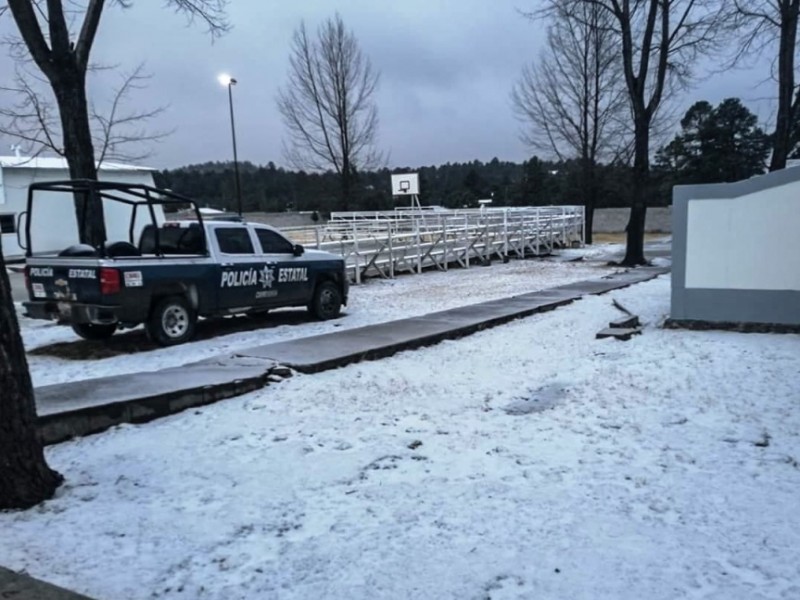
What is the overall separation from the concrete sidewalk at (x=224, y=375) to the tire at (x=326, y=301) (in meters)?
1.68

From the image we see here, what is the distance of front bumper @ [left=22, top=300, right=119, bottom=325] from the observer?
7992 millimetres

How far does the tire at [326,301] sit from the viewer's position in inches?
443

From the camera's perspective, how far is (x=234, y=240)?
9953mm

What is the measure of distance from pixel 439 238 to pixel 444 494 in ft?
60.3

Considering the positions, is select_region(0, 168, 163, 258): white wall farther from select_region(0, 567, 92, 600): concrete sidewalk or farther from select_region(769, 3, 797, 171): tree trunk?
select_region(0, 567, 92, 600): concrete sidewalk

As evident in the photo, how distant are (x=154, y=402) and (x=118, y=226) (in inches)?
1236

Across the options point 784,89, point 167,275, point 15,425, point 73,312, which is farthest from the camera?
point 784,89

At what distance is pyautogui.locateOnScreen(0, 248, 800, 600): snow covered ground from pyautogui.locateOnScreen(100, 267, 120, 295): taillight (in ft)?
9.58

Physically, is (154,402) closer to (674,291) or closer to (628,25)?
(674,291)

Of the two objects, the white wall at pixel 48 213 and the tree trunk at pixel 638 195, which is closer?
the tree trunk at pixel 638 195

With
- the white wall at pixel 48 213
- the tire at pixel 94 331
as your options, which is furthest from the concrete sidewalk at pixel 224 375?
the white wall at pixel 48 213

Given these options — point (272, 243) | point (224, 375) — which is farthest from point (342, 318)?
point (224, 375)

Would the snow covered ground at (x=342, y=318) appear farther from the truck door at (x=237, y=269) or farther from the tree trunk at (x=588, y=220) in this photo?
the tree trunk at (x=588, y=220)

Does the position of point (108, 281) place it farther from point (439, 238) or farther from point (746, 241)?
point (439, 238)
